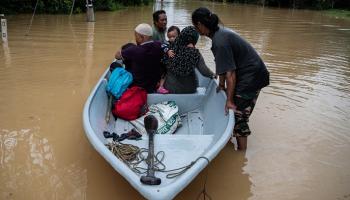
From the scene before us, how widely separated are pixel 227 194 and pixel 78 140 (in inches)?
79.7

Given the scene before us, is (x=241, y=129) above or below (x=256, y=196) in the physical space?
above

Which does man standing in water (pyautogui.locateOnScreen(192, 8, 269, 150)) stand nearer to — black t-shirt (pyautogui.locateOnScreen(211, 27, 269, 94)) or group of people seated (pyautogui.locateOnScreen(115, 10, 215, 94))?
black t-shirt (pyautogui.locateOnScreen(211, 27, 269, 94))

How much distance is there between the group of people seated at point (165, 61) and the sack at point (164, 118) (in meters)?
0.35

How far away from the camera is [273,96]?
6.70m

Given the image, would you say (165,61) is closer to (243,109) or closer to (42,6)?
(243,109)

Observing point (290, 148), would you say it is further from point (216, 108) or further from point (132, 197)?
point (132, 197)

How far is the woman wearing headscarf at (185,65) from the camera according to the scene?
4512 mm

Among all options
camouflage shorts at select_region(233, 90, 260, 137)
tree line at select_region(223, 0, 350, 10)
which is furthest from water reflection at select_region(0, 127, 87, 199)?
tree line at select_region(223, 0, 350, 10)

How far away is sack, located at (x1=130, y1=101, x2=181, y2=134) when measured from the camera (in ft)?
14.0

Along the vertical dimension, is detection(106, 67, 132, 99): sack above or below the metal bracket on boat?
above

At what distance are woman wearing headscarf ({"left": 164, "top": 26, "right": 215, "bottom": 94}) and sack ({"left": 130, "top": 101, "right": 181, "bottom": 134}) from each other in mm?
332

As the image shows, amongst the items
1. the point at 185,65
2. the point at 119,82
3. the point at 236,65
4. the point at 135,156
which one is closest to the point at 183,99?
the point at 185,65

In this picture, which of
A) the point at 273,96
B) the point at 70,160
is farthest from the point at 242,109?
the point at 273,96

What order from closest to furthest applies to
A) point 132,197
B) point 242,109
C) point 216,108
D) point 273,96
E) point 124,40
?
point 132,197 → point 242,109 → point 216,108 → point 273,96 → point 124,40
